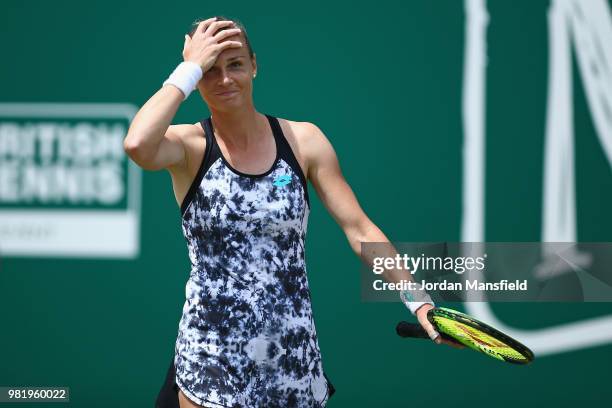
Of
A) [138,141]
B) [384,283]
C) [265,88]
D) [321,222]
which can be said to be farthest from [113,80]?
[138,141]

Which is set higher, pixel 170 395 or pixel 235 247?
pixel 235 247

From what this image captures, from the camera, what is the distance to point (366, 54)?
4.62 meters

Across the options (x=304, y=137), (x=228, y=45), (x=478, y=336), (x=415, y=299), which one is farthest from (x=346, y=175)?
(x=478, y=336)

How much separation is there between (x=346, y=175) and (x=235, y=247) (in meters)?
2.07

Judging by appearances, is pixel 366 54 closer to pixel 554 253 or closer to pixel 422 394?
pixel 554 253

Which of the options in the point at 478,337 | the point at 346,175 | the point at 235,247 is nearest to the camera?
the point at 478,337

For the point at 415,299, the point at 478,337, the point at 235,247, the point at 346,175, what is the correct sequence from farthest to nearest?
the point at 346,175 → the point at 415,299 → the point at 235,247 → the point at 478,337

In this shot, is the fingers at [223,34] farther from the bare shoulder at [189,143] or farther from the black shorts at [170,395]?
the black shorts at [170,395]

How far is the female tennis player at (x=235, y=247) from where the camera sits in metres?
2.59

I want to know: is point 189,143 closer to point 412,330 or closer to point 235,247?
point 235,247

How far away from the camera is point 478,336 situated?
248 centimetres

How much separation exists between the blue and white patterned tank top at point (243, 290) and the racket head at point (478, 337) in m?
0.40

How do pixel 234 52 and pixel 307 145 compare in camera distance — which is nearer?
pixel 234 52

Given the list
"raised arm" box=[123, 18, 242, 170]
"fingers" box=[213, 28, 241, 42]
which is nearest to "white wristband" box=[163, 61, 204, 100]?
"raised arm" box=[123, 18, 242, 170]
